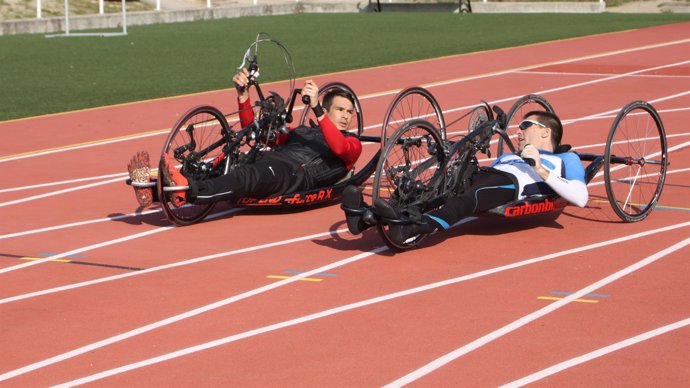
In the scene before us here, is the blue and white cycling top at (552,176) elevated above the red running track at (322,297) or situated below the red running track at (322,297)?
above

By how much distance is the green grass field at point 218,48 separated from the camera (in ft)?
60.5

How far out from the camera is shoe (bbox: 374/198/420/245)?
25.5 ft

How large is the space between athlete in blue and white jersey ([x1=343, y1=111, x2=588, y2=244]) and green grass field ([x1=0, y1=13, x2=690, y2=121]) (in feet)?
27.7

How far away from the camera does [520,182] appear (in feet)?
28.7

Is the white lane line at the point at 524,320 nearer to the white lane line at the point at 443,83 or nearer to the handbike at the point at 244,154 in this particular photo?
the handbike at the point at 244,154

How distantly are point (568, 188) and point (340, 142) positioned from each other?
1732 millimetres

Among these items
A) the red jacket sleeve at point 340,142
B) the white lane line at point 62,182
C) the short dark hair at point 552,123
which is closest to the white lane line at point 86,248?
the red jacket sleeve at point 340,142

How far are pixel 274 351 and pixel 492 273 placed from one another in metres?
1.95

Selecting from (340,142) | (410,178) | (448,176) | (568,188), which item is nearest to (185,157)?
(340,142)

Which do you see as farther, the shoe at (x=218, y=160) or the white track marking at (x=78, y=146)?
the white track marking at (x=78, y=146)

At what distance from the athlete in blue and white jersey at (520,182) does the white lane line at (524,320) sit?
29.6 inches

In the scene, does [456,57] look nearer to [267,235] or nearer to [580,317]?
[267,235]

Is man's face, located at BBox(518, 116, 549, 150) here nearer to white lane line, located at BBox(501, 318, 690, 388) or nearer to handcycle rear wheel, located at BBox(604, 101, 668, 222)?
handcycle rear wheel, located at BBox(604, 101, 668, 222)

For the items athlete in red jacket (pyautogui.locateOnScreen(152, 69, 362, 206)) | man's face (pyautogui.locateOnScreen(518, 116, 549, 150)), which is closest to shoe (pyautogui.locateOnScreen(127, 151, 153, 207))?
athlete in red jacket (pyautogui.locateOnScreen(152, 69, 362, 206))
